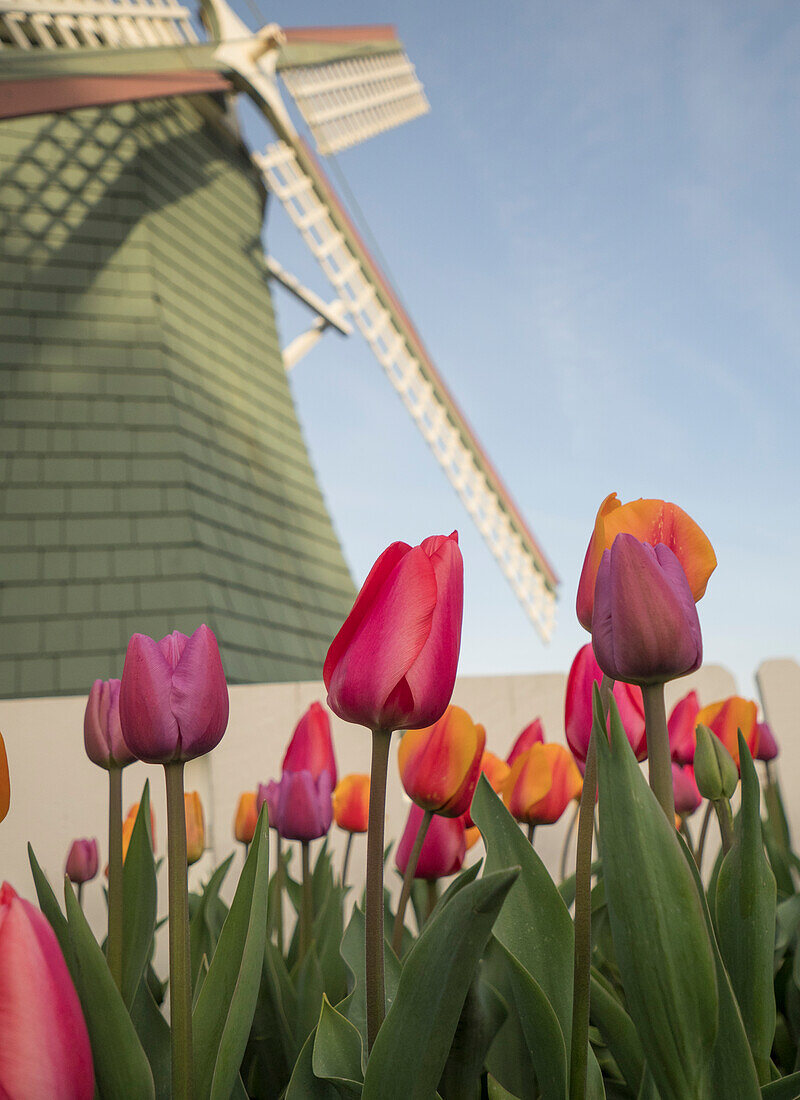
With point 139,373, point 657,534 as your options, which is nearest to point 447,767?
point 657,534

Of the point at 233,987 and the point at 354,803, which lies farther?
the point at 354,803

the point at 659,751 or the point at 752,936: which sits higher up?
the point at 659,751

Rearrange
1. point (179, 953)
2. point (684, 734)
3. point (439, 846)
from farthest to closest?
point (684, 734)
point (439, 846)
point (179, 953)

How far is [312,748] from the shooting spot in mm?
960

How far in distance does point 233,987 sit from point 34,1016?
22 cm

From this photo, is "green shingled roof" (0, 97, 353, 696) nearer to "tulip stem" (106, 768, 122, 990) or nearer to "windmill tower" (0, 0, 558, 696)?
"windmill tower" (0, 0, 558, 696)

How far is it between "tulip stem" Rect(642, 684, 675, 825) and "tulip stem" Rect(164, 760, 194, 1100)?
0.30 m

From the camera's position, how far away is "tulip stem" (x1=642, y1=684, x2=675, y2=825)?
0.49m

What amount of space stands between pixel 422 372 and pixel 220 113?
297 cm

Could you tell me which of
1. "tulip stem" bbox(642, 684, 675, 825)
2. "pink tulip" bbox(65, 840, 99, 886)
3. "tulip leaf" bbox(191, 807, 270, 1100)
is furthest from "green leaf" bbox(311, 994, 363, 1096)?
"pink tulip" bbox(65, 840, 99, 886)

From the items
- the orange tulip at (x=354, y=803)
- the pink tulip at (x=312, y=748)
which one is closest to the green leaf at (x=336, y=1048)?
the pink tulip at (x=312, y=748)

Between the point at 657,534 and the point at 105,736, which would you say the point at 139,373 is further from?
the point at 657,534

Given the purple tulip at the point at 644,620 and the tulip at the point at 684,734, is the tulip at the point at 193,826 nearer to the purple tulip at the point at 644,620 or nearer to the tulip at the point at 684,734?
the tulip at the point at 684,734

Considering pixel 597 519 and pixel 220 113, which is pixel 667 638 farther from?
pixel 220 113
